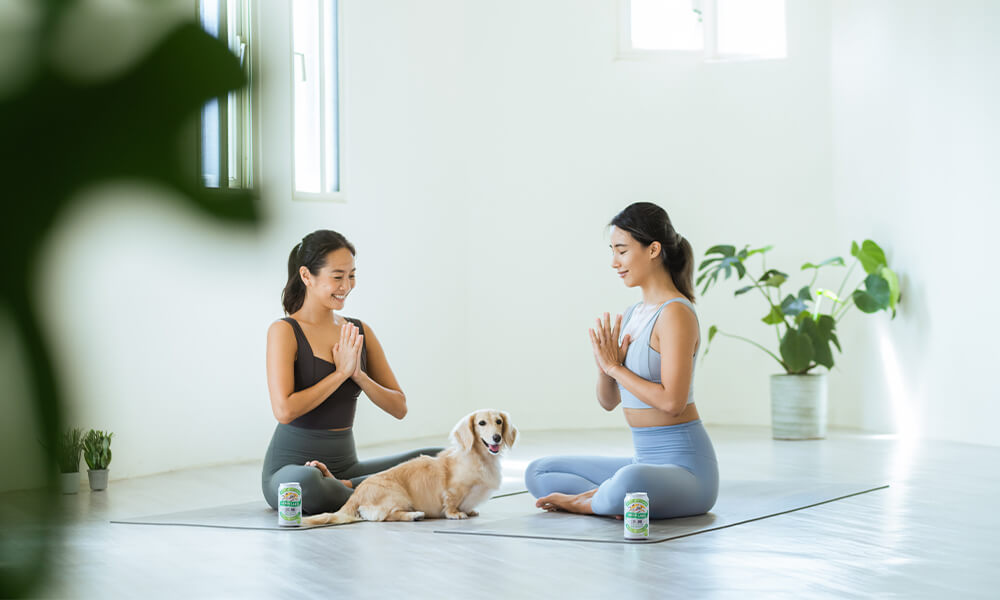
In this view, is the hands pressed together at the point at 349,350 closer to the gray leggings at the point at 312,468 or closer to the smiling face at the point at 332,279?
the smiling face at the point at 332,279

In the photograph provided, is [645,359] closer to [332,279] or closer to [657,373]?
[657,373]

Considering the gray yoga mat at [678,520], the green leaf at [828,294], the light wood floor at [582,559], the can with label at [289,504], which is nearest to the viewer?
the light wood floor at [582,559]

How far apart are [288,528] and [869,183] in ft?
16.3

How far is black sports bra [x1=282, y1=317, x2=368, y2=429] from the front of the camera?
3568mm

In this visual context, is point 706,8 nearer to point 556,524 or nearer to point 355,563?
point 556,524

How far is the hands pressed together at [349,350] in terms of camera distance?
341 cm

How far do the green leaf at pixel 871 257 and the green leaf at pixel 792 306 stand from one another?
493 mm

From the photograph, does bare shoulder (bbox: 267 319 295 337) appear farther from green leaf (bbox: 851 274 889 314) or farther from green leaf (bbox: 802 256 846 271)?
green leaf (bbox: 851 274 889 314)

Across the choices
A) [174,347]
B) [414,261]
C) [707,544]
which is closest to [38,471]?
[707,544]

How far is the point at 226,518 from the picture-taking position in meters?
3.59

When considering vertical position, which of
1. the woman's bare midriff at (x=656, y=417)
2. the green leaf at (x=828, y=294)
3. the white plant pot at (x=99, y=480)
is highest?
the green leaf at (x=828, y=294)

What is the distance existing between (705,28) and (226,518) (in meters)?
5.30

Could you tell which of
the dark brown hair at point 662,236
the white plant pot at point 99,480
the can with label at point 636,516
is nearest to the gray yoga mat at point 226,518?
the white plant pot at point 99,480

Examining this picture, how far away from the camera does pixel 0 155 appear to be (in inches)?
11.6
